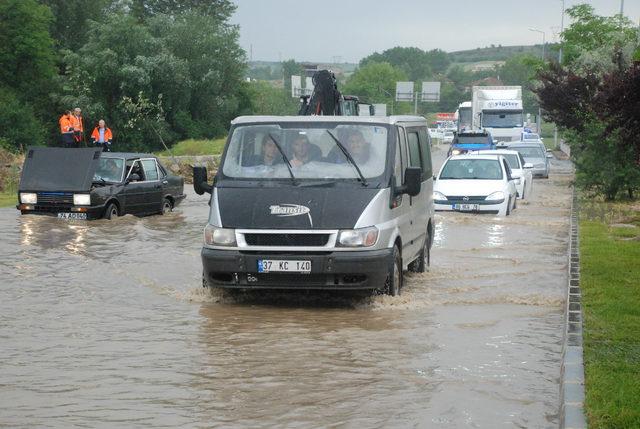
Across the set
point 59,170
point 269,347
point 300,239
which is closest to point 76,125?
point 59,170

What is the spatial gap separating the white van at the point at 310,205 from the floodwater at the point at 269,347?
48 centimetres

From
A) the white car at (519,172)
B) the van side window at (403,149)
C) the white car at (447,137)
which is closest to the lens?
the van side window at (403,149)

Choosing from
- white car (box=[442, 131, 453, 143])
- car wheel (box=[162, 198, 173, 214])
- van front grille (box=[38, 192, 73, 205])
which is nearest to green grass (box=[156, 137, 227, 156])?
car wheel (box=[162, 198, 173, 214])

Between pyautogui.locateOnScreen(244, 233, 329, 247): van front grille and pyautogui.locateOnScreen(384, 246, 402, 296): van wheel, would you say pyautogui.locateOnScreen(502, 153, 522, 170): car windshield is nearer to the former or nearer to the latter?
pyautogui.locateOnScreen(384, 246, 402, 296): van wheel

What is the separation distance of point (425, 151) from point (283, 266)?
14.1 feet

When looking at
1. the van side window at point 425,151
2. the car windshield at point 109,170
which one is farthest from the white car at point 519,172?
the van side window at point 425,151

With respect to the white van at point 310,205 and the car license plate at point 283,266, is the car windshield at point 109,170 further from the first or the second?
the car license plate at point 283,266

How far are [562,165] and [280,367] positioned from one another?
57698 millimetres

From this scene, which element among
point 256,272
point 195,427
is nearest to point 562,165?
point 256,272

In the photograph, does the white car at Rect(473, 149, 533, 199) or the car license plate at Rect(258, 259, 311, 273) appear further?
the white car at Rect(473, 149, 533, 199)

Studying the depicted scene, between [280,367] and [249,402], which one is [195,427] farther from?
[280,367]

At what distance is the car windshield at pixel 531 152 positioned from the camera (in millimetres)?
46778

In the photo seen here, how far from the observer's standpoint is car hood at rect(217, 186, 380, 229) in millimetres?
11734

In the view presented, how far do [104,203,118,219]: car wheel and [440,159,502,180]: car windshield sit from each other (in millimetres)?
7605
